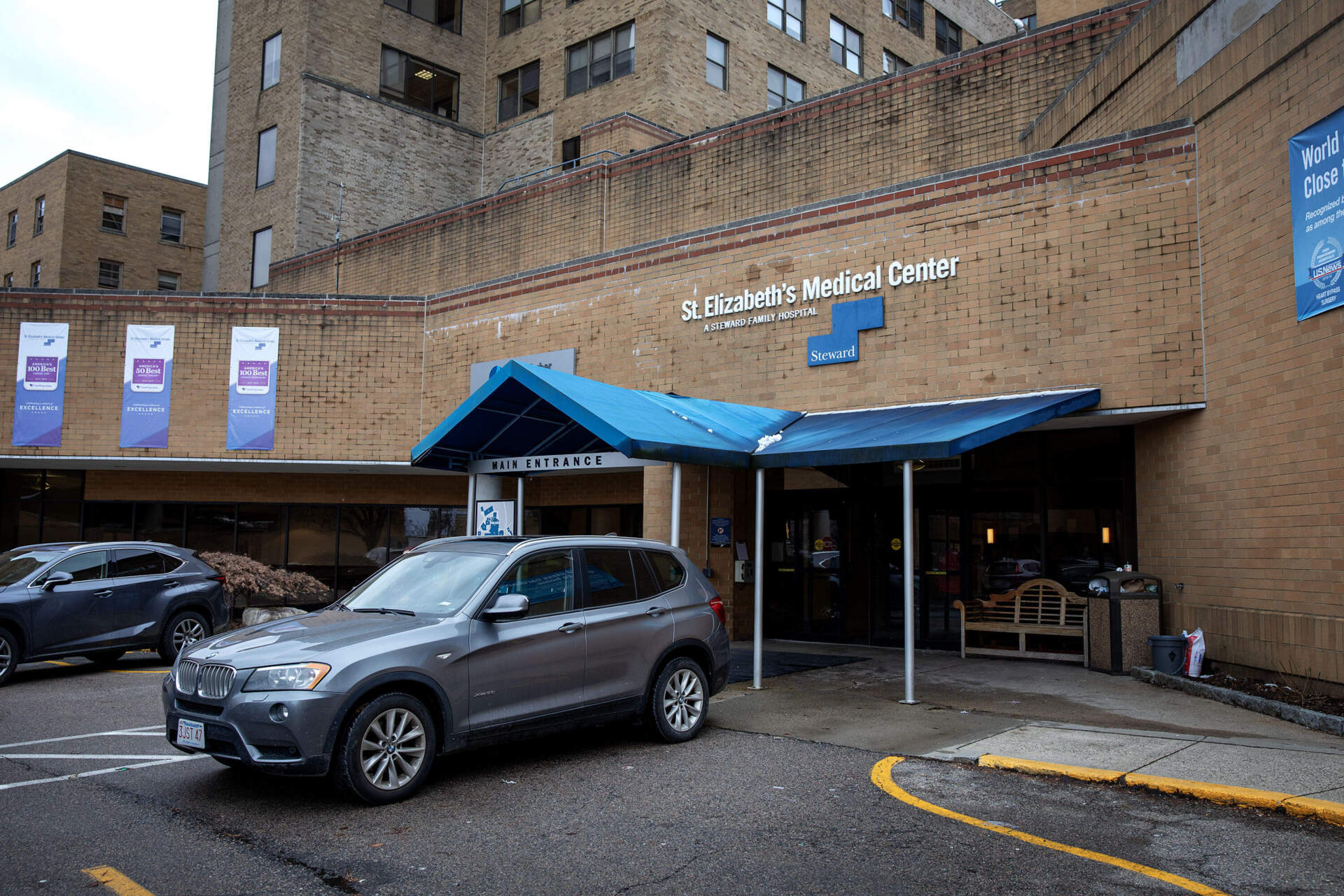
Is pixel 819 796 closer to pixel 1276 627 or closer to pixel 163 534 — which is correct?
pixel 1276 627

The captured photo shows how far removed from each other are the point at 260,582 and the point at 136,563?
5.69 metres

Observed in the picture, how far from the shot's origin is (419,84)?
102ft

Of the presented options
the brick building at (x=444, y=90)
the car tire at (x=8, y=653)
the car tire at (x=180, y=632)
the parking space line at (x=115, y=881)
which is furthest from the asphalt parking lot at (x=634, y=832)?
the brick building at (x=444, y=90)

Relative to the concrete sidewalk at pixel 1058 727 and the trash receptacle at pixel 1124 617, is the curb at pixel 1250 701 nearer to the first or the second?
the concrete sidewalk at pixel 1058 727

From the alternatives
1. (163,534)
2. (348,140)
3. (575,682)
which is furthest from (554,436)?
(348,140)

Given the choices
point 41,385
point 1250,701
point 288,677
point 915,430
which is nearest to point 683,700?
point 288,677

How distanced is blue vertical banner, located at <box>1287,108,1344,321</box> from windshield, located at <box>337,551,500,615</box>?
781cm

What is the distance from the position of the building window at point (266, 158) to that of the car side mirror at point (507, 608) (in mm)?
25759

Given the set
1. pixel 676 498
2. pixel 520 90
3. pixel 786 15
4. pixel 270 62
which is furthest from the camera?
pixel 520 90

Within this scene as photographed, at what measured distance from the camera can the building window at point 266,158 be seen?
1138 inches

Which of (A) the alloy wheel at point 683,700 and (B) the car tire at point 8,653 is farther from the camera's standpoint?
(B) the car tire at point 8,653

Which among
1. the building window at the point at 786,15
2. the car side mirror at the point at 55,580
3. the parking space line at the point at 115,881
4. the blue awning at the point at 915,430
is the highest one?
the building window at the point at 786,15

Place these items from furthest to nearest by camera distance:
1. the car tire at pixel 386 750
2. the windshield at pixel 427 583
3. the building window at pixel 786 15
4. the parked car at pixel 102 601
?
the building window at pixel 786 15
the parked car at pixel 102 601
the windshield at pixel 427 583
the car tire at pixel 386 750

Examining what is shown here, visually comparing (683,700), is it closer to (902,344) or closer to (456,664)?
(456,664)
